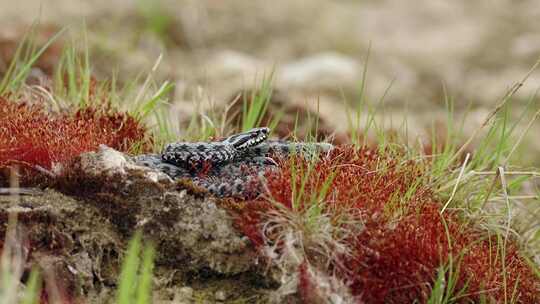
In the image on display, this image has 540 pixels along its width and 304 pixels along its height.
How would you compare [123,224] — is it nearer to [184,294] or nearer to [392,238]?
[184,294]

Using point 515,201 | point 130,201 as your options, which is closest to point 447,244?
point 515,201

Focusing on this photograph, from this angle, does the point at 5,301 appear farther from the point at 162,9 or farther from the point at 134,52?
the point at 162,9

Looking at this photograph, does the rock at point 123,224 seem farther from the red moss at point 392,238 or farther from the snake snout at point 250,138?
the snake snout at point 250,138

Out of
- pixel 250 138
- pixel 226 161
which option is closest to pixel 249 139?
pixel 250 138

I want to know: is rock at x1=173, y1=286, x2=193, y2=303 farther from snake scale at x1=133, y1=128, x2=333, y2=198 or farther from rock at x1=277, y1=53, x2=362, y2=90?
rock at x1=277, y1=53, x2=362, y2=90

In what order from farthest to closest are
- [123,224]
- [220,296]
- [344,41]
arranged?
[344,41]
[123,224]
[220,296]

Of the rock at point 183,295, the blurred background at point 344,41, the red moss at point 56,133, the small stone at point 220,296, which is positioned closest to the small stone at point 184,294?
the rock at point 183,295
